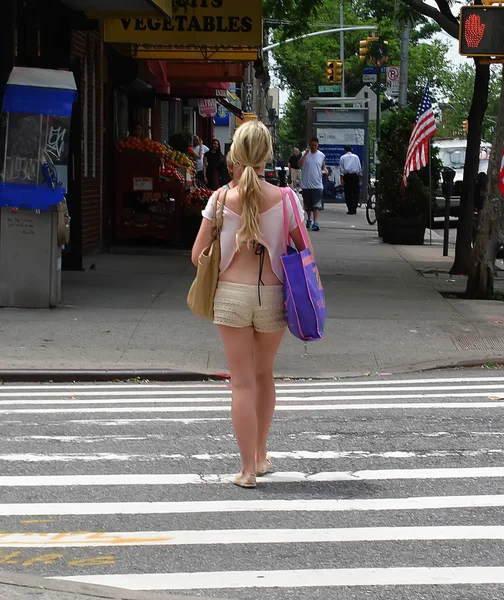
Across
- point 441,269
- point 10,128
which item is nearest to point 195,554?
point 10,128

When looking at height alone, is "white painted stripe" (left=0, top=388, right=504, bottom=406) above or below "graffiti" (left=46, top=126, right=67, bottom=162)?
below

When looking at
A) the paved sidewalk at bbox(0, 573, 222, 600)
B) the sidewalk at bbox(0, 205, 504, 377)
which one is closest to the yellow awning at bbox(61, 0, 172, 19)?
the sidewalk at bbox(0, 205, 504, 377)

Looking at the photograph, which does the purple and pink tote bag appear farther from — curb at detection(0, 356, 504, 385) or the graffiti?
the graffiti

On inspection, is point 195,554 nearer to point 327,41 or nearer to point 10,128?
point 10,128

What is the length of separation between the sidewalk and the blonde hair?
14.3 feet

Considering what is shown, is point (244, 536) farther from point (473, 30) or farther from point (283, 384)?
point (473, 30)

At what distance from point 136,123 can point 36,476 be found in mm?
18847

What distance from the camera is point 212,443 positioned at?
7.37 meters

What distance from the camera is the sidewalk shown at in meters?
10.7

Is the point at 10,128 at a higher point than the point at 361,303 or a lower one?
higher

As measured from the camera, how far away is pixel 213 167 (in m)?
32.8

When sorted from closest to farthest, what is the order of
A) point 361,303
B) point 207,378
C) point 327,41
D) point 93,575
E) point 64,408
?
point 93,575 < point 64,408 < point 207,378 < point 361,303 < point 327,41

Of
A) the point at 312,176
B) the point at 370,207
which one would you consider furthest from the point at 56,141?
the point at 370,207

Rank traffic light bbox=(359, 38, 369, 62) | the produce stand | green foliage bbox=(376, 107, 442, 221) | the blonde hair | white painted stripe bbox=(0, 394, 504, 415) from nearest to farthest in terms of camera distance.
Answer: the blonde hair
white painted stripe bbox=(0, 394, 504, 415)
the produce stand
green foliage bbox=(376, 107, 442, 221)
traffic light bbox=(359, 38, 369, 62)
